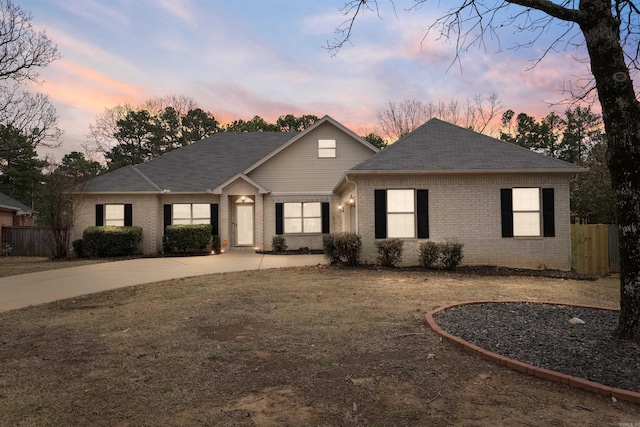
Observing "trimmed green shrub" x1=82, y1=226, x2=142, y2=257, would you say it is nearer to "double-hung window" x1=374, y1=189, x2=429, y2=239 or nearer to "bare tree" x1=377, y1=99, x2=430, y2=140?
"double-hung window" x1=374, y1=189, x2=429, y2=239

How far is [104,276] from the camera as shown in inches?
424

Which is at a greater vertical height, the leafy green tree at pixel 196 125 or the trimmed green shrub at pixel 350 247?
the leafy green tree at pixel 196 125

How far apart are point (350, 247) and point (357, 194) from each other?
178 centimetres

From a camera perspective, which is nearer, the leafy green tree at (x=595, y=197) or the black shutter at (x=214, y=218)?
the leafy green tree at (x=595, y=197)

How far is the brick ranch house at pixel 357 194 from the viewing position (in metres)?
12.3

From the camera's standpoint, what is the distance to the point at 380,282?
372 inches

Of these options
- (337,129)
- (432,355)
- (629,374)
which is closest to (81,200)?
(337,129)

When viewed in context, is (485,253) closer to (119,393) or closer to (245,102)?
(119,393)

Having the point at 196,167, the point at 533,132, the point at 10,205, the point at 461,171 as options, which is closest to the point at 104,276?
the point at 196,167

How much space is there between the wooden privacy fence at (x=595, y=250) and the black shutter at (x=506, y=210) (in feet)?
7.59

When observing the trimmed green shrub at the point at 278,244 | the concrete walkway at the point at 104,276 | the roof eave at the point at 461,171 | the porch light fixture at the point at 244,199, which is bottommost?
the concrete walkway at the point at 104,276

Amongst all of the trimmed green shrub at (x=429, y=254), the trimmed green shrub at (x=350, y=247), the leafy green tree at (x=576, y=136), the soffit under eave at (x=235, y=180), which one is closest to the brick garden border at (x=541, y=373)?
the trimmed green shrub at (x=429, y=254)

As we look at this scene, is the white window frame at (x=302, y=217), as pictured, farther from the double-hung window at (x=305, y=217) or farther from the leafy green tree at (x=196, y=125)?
the leafy green tree at (x=196, y=125)

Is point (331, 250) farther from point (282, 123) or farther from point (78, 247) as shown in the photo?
point (282, 123)
